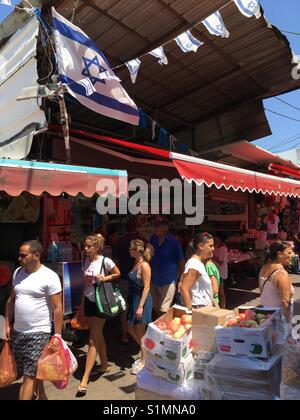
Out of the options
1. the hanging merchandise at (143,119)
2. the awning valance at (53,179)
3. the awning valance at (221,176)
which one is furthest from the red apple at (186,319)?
the hanging merchandise at (143,119)

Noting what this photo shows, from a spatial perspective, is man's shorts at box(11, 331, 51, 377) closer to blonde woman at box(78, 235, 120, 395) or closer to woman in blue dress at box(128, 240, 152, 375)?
blonde woman at box(78, 235, 120, 395)

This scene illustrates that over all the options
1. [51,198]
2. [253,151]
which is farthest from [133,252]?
[253,151]

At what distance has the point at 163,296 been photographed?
5.13 m

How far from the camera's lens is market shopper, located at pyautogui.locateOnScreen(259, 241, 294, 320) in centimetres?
355

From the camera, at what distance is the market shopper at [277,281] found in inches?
140

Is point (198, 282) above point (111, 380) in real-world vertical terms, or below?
above

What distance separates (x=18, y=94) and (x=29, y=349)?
3780 millimetres

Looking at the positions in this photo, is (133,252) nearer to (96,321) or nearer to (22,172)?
(96,321)

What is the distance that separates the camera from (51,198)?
5809 millimetres

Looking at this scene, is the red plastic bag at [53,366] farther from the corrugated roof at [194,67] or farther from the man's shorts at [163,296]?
the corrugated roof at [194,67]

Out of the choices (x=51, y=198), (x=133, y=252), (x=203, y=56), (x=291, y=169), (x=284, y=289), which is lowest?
(x=284, y=289)

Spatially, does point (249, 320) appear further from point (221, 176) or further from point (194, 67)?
point (194, 67)

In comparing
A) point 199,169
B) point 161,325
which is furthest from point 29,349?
point 199,169

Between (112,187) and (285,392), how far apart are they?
3078 millimetres
